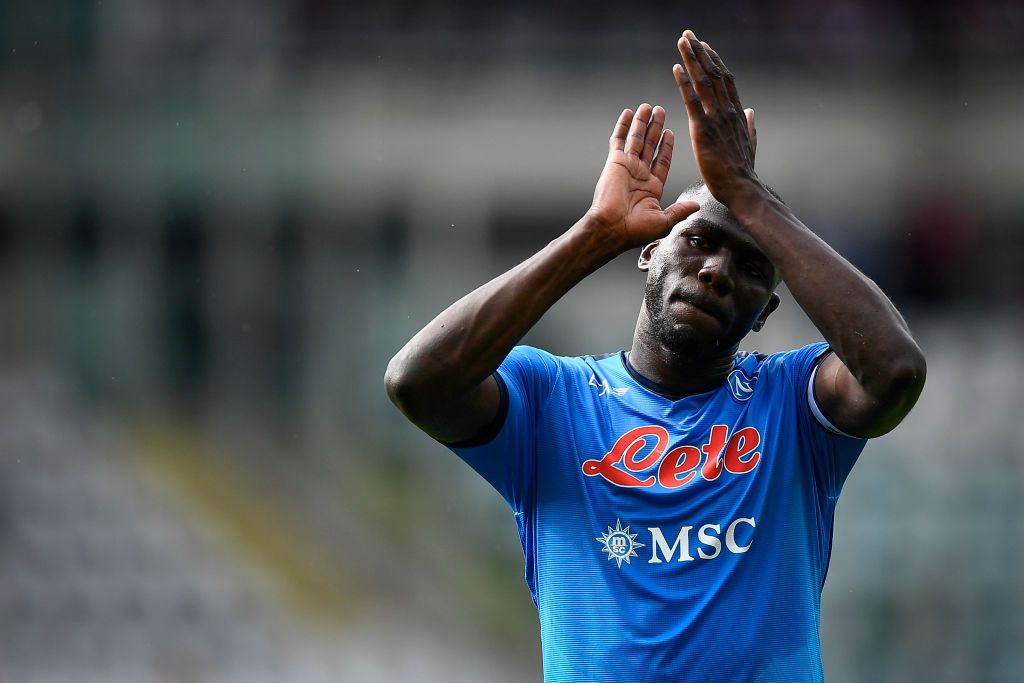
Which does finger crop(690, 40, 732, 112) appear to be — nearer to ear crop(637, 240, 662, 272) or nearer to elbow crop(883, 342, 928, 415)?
ear crop(637, 240, 662, 272)

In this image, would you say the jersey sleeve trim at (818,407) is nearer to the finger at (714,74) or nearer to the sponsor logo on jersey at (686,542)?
the sponsor logo on jersey at (686,542)

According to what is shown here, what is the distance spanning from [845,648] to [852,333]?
6752 millimetres

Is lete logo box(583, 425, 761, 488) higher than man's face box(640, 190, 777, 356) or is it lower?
lower

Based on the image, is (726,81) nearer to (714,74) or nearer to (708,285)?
(714,74)

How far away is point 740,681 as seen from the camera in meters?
2.94

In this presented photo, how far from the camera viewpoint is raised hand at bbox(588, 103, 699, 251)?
123 inches

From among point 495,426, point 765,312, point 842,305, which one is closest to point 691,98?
point 842,305

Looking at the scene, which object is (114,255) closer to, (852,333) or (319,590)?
(319,590)

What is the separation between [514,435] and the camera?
3.20 meters

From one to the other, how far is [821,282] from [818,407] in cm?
37

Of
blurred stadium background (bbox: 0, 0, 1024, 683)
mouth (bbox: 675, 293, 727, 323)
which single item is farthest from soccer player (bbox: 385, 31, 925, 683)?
blurred stadium background (bbox: 0, 0, 1024, 683)

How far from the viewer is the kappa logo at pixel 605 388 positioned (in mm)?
3398

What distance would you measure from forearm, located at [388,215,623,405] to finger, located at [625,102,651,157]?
15.6 inches

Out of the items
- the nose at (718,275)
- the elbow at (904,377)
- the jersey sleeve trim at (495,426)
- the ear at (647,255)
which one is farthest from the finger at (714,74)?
the jersey sleeve trim at (495,426)
